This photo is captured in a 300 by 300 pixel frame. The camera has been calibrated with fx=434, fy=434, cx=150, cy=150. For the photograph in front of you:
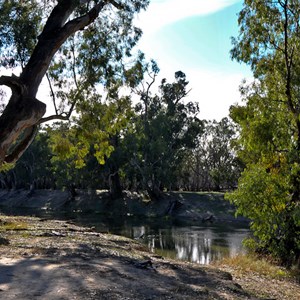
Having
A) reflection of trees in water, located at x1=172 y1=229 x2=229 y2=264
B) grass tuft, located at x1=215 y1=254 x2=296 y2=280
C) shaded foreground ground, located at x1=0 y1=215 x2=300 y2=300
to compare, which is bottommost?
reflection of trees in water, located at x1=172 y1=229 x2=229 y2=264

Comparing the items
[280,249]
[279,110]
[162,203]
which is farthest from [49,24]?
[162,203]

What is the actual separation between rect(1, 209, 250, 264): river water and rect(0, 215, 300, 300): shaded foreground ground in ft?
29.0

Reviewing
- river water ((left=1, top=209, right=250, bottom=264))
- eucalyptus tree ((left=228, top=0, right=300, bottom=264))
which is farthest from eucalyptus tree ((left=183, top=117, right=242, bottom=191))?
eucalyptus tree ((left=228, top=0, right=300, bottom=264))

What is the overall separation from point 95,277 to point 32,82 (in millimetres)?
6247

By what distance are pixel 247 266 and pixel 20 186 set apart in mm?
56407

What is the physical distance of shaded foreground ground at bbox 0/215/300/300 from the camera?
6000 millimetres

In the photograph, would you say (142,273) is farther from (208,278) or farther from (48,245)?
(48,245)

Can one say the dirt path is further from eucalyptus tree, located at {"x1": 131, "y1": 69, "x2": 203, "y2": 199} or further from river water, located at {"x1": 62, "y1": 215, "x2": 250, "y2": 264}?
eucalyptus tree, located at {"x1": 131, "y1": 69, "x2": 203, "y2": 199}

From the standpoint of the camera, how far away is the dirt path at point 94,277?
5980 millimetres

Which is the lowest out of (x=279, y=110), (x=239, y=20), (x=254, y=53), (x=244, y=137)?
(x=244, y=137)

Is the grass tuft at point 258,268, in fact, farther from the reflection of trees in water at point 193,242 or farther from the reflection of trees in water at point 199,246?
the reflection of trees in water at point 199,246

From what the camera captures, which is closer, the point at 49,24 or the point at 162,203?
the point at 49,24

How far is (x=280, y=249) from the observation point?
12922 mm

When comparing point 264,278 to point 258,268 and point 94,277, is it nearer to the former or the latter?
point 258,268
